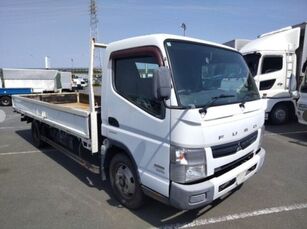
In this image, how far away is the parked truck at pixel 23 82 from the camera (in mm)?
19297

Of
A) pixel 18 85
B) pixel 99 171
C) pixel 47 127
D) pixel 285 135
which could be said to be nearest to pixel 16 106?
pixel 47 127

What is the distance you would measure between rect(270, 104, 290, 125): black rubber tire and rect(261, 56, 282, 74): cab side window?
53.4 inches

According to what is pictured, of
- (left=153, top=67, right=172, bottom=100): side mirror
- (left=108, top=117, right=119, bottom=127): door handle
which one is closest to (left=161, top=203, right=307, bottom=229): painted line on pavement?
(left=108, top=117, right=119, bottom=127): door handle

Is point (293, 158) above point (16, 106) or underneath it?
underneath

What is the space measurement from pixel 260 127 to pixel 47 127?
484 centimetres

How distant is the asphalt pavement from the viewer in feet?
10.3

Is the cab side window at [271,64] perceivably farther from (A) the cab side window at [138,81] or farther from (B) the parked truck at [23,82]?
(B) the parked truck at [23,82]

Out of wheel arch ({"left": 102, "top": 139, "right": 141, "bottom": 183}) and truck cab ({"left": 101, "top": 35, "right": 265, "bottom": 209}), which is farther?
wheel arch ({"left": 102, "top": 139, "right": 141, "bottom": 183})

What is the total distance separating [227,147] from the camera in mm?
2834

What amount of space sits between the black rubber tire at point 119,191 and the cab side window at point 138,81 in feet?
2.76

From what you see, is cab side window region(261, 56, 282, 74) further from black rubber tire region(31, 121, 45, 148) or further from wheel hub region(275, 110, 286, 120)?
black rubber tire region(31, 121, 45, 148)

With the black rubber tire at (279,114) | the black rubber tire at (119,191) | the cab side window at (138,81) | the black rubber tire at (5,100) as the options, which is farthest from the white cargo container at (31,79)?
the cab side window at (138,81)

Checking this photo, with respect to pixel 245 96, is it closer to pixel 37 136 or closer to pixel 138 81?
pixel 138 81

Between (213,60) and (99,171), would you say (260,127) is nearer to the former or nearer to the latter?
(213,60)
